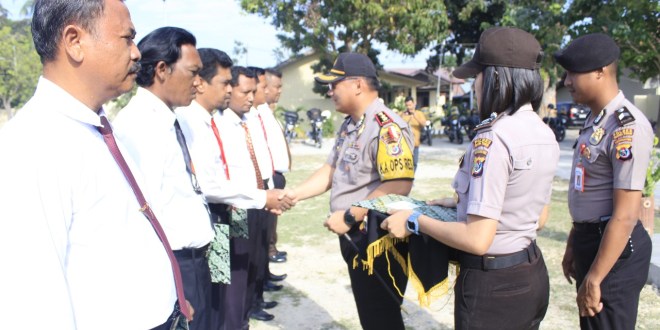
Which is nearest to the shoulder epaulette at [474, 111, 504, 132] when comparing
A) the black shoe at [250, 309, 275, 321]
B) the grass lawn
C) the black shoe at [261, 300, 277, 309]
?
the grass lawn

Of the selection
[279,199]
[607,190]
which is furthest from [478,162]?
[279,199]

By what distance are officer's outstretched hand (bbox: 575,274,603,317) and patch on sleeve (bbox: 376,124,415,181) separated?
0.94m

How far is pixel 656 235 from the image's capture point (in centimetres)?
530

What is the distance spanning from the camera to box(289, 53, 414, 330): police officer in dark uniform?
2.66 m

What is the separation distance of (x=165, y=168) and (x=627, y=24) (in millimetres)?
11203

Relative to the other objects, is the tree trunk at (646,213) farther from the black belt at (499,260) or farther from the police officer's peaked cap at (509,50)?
the police officer's peaked cap at (509,50)

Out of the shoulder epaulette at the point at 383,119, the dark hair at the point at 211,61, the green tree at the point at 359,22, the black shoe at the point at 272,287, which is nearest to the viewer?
the shoulder epaulette at the point at 383,119

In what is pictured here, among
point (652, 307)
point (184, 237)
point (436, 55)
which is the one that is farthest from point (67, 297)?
point (436, 55)

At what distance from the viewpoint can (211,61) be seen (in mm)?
3240

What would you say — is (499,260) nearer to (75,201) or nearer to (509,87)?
(509,87)

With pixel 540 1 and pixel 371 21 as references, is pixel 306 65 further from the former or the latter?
pixel 540 1

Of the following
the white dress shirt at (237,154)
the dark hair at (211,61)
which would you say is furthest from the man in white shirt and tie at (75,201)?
the white dress shirt at (237,154)

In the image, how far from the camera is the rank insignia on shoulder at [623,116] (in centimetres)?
219

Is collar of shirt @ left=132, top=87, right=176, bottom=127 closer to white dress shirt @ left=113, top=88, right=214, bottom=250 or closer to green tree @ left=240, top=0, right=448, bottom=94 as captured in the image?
white dress shirt @ left=113, top=88, right=214, bottom=250
